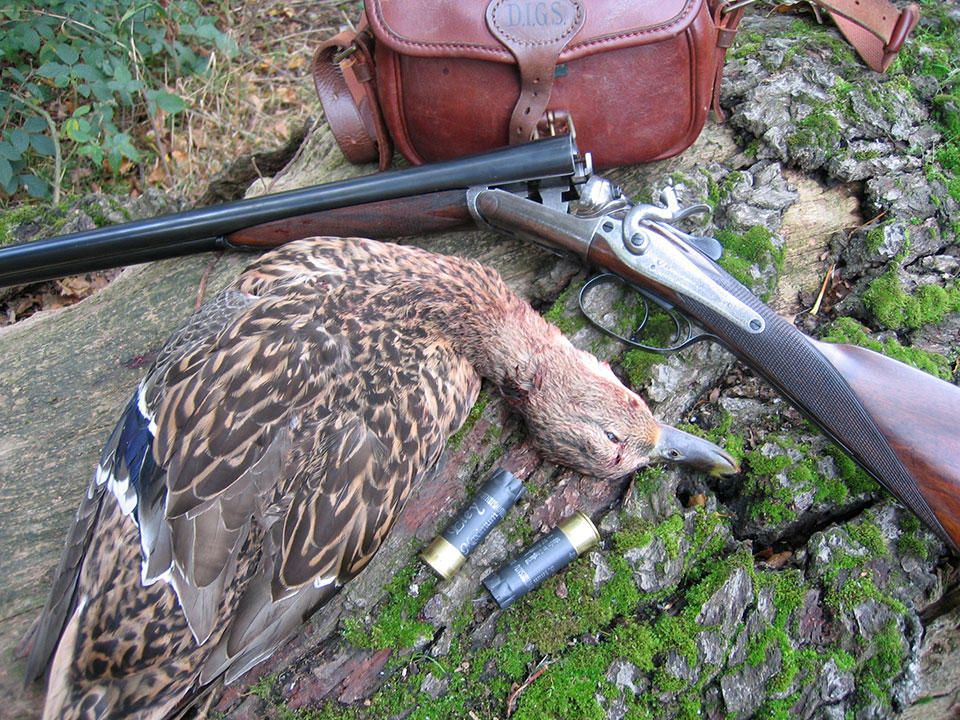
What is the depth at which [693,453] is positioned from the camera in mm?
2652

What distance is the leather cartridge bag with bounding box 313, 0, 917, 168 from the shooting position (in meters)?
2.70

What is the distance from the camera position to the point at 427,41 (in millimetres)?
2766

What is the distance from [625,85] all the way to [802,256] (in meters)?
1.19

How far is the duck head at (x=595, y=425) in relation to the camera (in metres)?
2.68

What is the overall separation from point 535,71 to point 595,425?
4.86 ft

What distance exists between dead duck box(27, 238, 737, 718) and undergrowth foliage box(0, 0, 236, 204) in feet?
8.20

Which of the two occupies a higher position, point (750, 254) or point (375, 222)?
point (375, 222)

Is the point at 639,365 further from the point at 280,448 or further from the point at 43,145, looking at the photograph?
the point at 43,145

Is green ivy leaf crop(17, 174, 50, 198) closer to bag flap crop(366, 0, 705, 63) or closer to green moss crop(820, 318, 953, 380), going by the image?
bag flap crop(366, 0, 705, 63)

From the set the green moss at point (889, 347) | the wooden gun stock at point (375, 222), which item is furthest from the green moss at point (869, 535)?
the wooden gun stock at point (375, 222)

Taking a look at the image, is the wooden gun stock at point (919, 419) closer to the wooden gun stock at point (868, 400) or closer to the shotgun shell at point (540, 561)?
the wooden gun stock at point (868, 400)

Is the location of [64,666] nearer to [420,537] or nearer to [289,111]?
[420,537]

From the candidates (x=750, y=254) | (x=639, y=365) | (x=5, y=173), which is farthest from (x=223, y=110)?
(x=750, y=254)

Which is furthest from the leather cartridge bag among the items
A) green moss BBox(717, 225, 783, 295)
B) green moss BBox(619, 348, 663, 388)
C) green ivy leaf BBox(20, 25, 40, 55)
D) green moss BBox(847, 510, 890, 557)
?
green ivy leaf BBox(20, 25, 40, 55)
